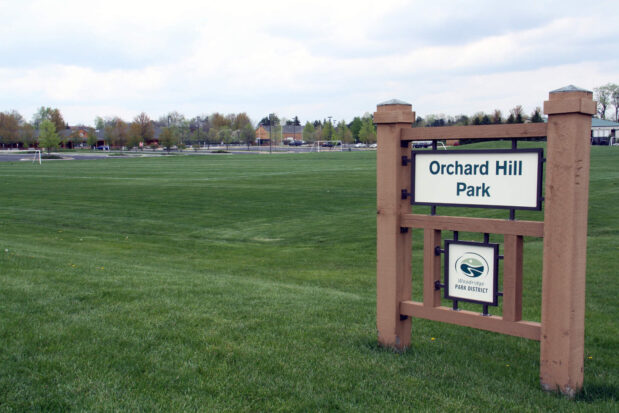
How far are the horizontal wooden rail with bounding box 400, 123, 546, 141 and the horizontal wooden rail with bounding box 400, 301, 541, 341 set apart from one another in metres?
1.45

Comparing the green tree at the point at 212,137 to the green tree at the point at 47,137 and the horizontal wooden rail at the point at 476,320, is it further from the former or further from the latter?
the horizontal wooden rail at the point at 476,320

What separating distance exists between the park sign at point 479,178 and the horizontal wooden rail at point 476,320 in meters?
0.91

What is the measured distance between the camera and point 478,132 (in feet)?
15.8

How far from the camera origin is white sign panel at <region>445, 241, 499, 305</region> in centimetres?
475

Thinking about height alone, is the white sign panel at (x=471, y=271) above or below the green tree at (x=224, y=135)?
below

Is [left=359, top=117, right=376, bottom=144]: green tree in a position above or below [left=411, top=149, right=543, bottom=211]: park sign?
above

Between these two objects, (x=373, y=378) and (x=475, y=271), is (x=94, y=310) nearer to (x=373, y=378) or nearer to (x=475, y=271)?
(x=373, y=378)

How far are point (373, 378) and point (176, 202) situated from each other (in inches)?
845

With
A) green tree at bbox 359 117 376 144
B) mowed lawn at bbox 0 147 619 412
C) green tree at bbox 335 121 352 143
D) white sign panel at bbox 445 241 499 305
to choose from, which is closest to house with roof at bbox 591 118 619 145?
green tree at bbox 359 117 376 144

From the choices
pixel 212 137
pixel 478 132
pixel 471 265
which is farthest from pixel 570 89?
pixel 212 137

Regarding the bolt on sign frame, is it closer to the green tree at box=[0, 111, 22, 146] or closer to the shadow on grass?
the shadow on grass

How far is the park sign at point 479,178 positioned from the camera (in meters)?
4.50

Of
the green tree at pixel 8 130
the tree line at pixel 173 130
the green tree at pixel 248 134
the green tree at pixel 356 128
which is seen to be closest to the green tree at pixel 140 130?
the tree line at pixel 173 130

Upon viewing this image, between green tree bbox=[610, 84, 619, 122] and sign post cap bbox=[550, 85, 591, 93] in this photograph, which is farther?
green tree bbox=[610, 84, 619, 122]
